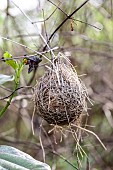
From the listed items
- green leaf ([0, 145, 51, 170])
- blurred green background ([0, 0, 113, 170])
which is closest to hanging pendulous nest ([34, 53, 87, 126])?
green leaf ([0, 145, 51, 170])

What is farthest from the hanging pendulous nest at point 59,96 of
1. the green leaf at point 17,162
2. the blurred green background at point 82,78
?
the blurred green background at point 82,78

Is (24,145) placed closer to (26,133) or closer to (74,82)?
(26,133)

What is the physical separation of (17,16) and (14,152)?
5.64 feet

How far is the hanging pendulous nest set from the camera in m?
1.33

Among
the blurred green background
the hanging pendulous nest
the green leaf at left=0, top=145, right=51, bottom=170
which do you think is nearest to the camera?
the green leaf at left=0, top=145, right=51, bottom=170

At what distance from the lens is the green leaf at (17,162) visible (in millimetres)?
1036

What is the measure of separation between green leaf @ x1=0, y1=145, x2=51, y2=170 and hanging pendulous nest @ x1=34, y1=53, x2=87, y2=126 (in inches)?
9.1

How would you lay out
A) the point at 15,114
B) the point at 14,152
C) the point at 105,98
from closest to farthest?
the point at 14,152 < the point at 105,98 < the point at 15,114

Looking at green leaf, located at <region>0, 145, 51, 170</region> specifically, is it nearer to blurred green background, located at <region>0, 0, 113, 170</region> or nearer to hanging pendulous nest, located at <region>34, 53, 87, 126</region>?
hanging pendulous nest, located at <region>34, 53, 87, 126</region>

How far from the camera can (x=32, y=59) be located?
52.6 inches

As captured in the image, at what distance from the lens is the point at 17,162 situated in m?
1.08

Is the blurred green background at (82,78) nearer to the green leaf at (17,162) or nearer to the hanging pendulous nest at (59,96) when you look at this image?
the hanging pendulous nest at (59,96)

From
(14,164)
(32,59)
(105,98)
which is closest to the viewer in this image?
(14,164)

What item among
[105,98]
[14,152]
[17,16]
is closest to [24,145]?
[105,98]
